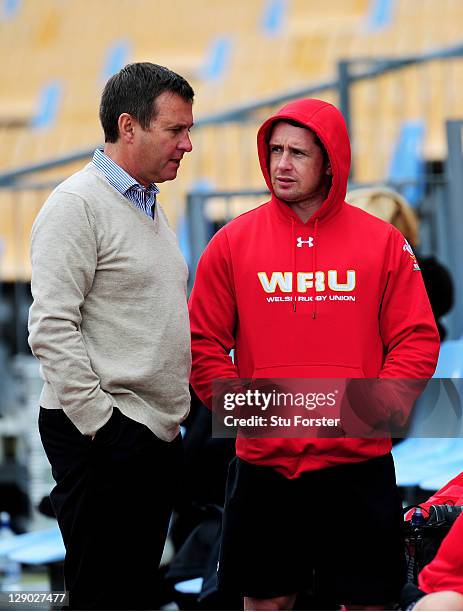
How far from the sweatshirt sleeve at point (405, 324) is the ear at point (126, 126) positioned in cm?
65

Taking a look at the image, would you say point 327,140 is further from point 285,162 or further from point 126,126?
point 126,126

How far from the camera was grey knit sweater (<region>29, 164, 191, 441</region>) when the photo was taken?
2770 millimetres

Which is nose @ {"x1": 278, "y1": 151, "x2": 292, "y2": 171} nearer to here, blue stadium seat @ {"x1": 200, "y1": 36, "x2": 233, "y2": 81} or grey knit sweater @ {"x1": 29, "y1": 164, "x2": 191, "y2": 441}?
grey knit sweater @ {"x1": 29, "y1": 164, "x2": 191, "y2": 441}

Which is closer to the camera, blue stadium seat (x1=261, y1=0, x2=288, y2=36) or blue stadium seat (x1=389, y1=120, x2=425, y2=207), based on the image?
blue stadium seat (x1=389, y1=120, x2=425, y2=207)

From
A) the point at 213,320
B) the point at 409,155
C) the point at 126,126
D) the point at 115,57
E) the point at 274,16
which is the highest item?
the point at 274,16

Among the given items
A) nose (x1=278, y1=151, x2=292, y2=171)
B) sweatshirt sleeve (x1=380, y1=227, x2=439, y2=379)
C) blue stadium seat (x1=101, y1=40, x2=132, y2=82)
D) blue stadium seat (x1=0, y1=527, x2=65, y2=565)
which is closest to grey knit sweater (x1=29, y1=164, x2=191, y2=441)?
nose (x1=278, y1=151, x2=292, y2=171)

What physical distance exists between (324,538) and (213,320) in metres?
0.56

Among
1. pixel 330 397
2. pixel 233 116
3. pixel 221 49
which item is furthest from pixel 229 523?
pixel 221 49

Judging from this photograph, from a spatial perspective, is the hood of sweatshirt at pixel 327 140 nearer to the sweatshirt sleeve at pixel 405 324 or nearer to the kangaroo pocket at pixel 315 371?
the sweatshirt sleeve at pixel 405 324

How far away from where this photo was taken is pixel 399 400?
9.36ft

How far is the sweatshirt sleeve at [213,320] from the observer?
2.97m

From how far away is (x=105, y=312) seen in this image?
2.85m

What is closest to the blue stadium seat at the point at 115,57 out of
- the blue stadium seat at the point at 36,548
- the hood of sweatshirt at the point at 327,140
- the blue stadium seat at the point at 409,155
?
the blue stadium seat at the point at 409,155

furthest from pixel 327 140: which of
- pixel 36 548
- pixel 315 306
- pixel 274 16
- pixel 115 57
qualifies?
pixel 115 57
